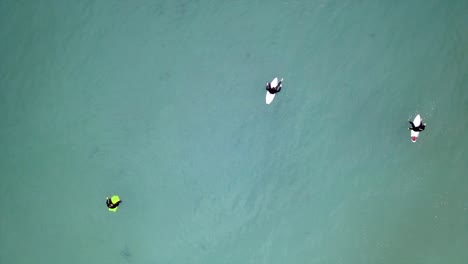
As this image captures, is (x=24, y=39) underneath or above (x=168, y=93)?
above

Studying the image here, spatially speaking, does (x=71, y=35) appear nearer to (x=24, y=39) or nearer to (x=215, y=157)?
(x=24, y=39)

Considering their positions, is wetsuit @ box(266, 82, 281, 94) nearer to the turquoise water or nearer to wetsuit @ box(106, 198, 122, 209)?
the turquoise water

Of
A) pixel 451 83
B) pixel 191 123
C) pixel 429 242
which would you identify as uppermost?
pixel 451 83

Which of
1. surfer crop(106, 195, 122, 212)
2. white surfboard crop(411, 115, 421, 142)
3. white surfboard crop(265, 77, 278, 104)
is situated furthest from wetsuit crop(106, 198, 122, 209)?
white surfboard crop(411, 115, 421, 142)

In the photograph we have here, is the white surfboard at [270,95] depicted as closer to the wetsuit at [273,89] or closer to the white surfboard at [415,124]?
the wetsuit at [273,89]

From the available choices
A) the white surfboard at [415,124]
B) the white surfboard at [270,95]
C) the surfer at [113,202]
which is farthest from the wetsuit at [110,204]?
the white surfboard at [415,124]

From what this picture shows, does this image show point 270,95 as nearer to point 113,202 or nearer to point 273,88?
point 273,88

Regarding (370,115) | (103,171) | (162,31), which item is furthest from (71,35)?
(370,115)
